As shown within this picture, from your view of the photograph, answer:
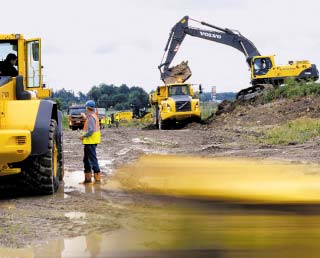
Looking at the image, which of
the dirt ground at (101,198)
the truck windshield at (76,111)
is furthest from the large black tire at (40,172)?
the truck windshield at (76,111)

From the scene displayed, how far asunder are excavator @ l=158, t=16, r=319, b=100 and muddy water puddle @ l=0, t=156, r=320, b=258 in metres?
24.8

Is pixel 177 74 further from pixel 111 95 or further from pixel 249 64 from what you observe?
pixel 111 95

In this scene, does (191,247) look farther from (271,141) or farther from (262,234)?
(271,141)

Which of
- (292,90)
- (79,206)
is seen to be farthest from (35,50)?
(292,90)

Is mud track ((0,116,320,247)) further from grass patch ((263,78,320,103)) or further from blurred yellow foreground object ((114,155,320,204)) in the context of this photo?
grass patch ((263,78,320,103))

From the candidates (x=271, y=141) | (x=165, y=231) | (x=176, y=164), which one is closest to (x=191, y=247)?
(x=165, y=231)

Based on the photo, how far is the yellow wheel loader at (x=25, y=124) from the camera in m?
8.48

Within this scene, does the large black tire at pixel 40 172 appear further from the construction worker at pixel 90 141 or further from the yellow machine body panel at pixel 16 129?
the construction worker at pixel 90 141

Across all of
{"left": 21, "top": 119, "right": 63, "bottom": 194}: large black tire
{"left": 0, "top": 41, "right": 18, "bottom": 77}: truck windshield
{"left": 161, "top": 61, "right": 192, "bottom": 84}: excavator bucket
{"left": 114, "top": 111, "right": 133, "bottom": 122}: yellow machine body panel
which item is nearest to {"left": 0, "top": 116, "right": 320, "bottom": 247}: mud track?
{"left": 21, "top": 119, "right": 63, "bottom": 194}: large black tire

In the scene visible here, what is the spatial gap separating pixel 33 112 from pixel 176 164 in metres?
5.87

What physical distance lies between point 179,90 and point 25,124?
82.6 ft

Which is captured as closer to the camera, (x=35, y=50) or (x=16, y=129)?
(x=16, y=129)

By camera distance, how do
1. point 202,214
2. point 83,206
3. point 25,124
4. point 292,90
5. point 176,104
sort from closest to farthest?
point 202,214 < point 83,206 < point 25,124 < point 176,104 < point 292,90

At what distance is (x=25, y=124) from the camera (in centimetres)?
881
